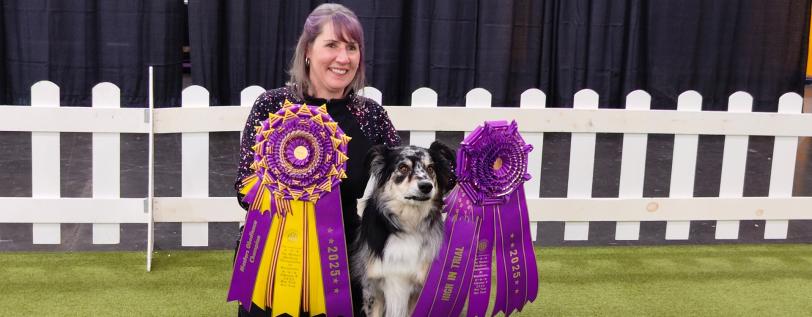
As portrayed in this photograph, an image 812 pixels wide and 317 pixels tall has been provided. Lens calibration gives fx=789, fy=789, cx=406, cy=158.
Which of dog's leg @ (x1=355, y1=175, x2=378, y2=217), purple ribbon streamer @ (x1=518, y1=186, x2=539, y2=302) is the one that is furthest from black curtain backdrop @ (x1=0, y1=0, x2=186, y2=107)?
purple ribbon streamer @ (x1=518, y1=186, x2=539, y2=302)

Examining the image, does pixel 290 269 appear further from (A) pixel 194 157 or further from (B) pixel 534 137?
(B) pixel 534 137

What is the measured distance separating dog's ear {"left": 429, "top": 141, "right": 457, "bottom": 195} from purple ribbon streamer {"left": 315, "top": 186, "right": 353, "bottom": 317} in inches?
12.6

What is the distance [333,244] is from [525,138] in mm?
1843

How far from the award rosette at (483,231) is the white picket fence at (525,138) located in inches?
56.4

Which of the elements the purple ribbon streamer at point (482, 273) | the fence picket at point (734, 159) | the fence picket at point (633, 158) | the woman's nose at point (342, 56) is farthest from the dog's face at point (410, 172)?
the fence picket at point (734, 159)

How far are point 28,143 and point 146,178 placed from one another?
5.78ft

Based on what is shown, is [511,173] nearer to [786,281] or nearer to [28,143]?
[786,281]

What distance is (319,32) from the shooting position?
8.00 ft

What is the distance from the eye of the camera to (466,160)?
7.54ft

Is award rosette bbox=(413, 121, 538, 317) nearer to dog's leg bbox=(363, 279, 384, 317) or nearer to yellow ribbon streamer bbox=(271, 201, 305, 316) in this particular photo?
dog's leg bbox=(363, 279, 384, 317)

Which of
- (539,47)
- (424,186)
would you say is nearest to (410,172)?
(424,186)

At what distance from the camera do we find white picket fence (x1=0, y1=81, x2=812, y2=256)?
3.67 metres

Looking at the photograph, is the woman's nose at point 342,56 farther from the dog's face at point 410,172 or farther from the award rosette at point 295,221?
the dog's face at point 410,172

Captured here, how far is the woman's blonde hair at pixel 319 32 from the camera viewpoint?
7.95 feet
